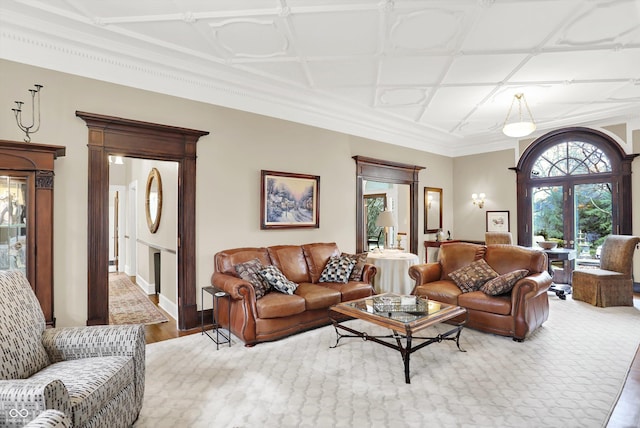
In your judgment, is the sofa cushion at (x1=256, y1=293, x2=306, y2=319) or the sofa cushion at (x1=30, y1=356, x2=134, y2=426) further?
the sofa cushion at (x1=256, y1=293, x2=306, y2=319)

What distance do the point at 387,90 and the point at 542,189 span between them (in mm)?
4400

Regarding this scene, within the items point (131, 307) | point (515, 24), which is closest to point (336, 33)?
point (515, 24)

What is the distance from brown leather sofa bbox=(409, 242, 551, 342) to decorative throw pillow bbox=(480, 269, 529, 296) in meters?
0.05

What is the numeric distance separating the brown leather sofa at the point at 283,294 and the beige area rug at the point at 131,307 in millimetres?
1336

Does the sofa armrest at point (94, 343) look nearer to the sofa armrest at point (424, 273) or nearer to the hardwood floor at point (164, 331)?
the hardwood floor at point (164, 331)

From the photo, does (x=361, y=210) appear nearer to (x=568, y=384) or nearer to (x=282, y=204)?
(x=282, y=204)

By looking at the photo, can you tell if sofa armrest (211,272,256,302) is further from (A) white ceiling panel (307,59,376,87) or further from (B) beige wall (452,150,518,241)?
(B) beige wall (452,150,518,241)

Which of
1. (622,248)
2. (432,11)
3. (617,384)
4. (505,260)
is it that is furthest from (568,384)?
(622,248)

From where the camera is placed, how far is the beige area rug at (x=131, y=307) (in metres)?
4.53

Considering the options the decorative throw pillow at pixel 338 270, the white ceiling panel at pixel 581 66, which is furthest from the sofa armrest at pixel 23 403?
the white ceiling panel at pixel 581 66

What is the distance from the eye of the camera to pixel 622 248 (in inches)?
206

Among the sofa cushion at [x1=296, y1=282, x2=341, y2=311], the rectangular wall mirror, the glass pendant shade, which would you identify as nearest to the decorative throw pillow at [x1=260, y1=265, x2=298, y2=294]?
the sofa cushion at [x1=296, y1=282, x2=341, y2=311]

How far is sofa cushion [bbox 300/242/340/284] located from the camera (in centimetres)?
475

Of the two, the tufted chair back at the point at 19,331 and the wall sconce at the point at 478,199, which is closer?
the tufted chair back at the point at 19,331
